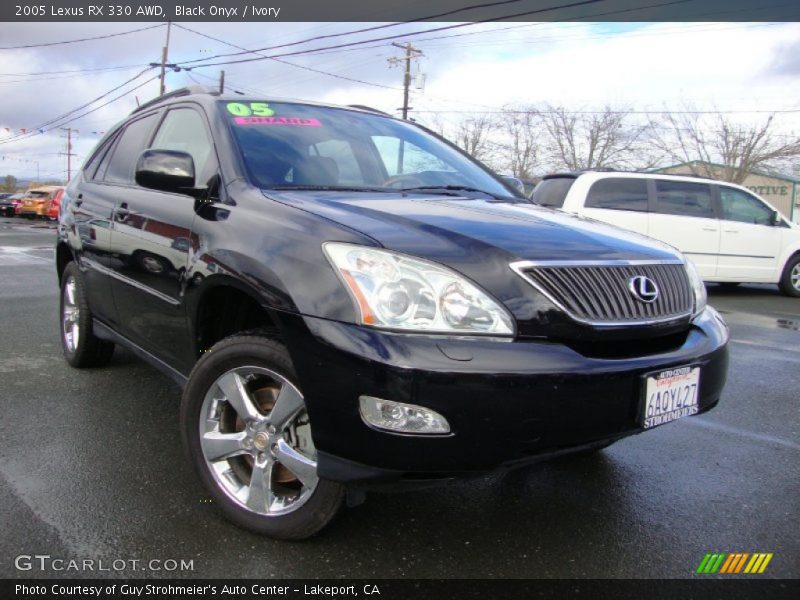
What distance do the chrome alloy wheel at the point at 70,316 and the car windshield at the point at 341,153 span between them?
2.10m

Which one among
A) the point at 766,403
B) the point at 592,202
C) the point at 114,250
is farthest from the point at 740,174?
the point at 114,250

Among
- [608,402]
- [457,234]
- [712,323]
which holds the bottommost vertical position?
[608,402]

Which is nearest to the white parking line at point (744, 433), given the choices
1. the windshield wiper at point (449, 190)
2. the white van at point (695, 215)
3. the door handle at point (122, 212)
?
the windshield wiper at point (449, 190)

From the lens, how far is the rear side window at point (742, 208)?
9.98m

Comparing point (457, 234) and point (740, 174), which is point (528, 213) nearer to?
point (457, 234)

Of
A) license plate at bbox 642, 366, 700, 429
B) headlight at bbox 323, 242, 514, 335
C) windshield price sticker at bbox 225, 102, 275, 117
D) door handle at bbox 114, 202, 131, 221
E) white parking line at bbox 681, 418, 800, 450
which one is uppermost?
windshield price sticker at bbox 225, 102, 275, 117

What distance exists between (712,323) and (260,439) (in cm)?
187

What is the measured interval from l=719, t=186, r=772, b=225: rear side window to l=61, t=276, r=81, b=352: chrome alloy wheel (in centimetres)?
925

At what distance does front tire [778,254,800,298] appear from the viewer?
33.8ft

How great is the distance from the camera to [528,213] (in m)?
2.77

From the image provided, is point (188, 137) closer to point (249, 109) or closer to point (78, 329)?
point (249, 109)

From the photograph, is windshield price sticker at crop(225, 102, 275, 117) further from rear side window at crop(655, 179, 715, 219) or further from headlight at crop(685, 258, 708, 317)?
rear side window at crop(655, 179, 715, 219)

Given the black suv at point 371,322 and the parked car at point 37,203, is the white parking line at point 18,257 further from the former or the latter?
the parked car at point 37,203

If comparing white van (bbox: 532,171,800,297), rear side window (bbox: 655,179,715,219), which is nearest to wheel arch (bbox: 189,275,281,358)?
white van (bbox: 532,171,800,297)
